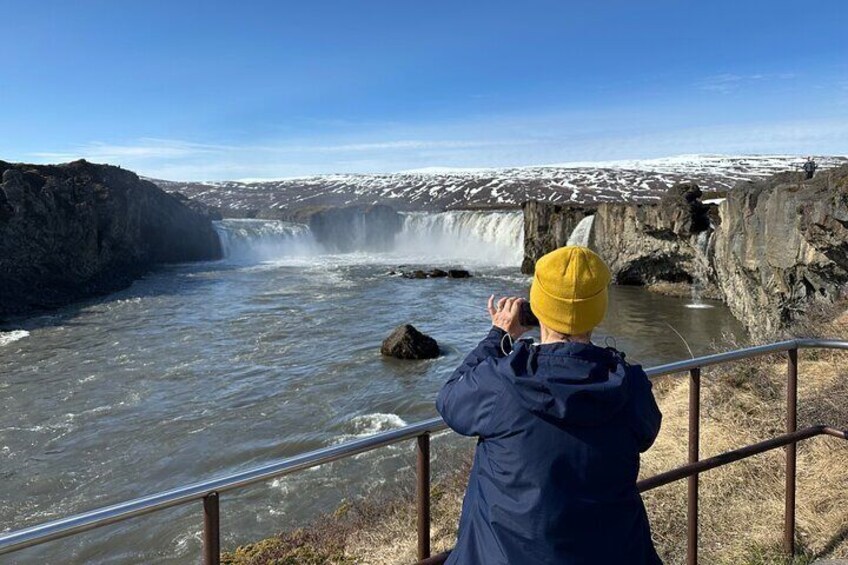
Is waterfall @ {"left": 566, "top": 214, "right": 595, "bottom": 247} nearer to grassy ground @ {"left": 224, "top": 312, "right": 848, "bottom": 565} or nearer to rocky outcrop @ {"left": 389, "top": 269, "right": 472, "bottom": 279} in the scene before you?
rocky outcrop @ {"left": 389, "top": 269, "right": 472, "bottom": 279}

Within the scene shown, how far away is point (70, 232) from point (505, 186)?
9796 cm

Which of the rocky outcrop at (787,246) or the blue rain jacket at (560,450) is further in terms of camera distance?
the rocky outcrop at (787,246)

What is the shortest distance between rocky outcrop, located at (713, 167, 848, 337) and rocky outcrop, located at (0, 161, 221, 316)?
100 feet

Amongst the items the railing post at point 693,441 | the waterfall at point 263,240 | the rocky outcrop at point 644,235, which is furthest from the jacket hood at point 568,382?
the waterfall at point 263,240

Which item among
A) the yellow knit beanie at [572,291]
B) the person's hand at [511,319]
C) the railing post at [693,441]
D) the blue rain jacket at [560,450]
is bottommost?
the railing post at [693,441]

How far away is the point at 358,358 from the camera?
1861 cm

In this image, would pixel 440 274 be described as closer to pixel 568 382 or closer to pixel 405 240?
pixel 405 240

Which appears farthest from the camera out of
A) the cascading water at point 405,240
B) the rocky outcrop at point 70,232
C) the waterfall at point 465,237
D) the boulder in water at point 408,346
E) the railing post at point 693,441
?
the cascading water at point 405,240

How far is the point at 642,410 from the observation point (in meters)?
1.95


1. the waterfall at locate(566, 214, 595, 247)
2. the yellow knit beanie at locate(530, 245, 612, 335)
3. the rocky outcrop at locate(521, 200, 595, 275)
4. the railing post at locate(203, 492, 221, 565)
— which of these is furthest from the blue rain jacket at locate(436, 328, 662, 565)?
the rocky outcrop at locate(521, 200, 595, 275)

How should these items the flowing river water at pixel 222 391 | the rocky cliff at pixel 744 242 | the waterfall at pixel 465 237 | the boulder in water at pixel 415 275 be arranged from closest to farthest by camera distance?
the flowing river water at pixel 222 391 → the rocky cliff at pixel 744 242 → the boulder in water at pixel 415 275 → the waterfall at pixel 465 237

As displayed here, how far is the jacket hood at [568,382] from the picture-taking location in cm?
181

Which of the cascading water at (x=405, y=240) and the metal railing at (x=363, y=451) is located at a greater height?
the metal railing at (x=363, y=451)

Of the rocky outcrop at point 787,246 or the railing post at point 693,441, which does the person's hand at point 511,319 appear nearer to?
the railing post at point 693,441
